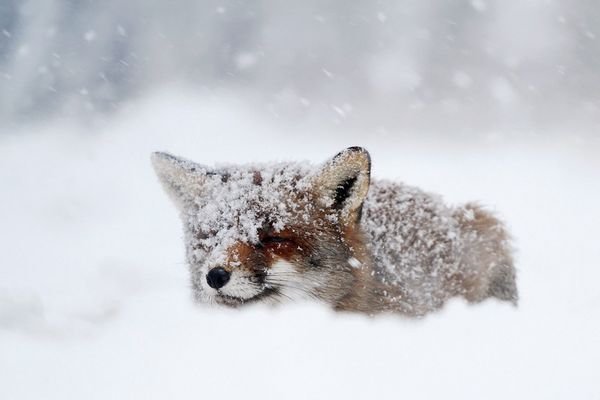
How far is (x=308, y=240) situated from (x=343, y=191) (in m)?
0.49

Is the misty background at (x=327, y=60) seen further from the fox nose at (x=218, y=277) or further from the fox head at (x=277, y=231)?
the fox nose at (x=218, y=277)

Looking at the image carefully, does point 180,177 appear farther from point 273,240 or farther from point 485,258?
point 485,258

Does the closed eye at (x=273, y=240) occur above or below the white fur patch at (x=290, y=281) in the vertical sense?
above

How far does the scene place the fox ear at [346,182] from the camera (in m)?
4.24

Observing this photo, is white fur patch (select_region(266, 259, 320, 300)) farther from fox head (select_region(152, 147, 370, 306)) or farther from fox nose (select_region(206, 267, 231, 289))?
fox nose (select_region(206, 267, 231, 289))

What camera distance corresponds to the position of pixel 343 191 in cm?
446

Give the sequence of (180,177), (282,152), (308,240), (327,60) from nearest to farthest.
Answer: (308,240) < (180,177) < (282,152) < (327,60)

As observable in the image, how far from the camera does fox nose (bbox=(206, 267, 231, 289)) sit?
3889 mm

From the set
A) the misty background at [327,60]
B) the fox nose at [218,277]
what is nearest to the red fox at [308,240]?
the fox nose at [218,277]

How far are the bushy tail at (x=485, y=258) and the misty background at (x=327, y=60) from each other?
14.3 m

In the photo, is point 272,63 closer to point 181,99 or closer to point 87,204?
point 181,99

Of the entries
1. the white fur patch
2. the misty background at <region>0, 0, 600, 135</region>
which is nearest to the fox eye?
the white fur patch

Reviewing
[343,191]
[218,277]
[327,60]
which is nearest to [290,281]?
[218,277]

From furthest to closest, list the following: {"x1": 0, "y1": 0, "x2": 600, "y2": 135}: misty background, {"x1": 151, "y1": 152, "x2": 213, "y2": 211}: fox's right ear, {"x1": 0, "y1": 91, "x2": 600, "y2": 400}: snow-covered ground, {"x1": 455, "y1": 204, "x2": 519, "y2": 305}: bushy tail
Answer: {"x1": 0, "y1": 0, "x2": 600, "y2": 135}: misty background, {"x1": 455, "y1": 204, "x2": 519, "y2": 305}: bushy tail, {"x1": 151, "y1": 152, "x2": 213, "y2": 211}: fox's right ear, {"x1": 0, "y1": 91, "x2": 600, "y2": 400}: snow-covered ground
